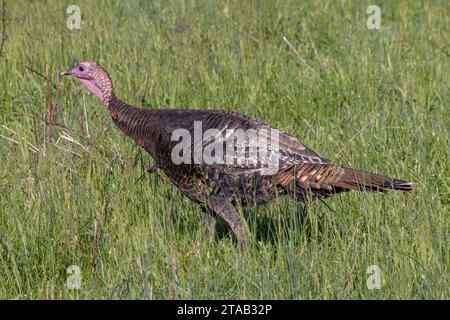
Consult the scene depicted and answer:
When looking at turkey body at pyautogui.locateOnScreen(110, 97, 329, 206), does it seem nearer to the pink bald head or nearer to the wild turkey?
the wild turkey

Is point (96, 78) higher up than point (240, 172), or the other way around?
point (96, 78)

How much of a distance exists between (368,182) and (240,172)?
656 millimetres

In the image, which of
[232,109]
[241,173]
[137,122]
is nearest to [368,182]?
[241,173]

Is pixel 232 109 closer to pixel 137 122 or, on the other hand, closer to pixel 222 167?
pixel 137 122

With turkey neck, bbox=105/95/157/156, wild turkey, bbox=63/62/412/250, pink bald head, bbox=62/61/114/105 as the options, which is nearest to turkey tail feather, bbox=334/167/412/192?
wild turkey, bbox=63/62/412/250

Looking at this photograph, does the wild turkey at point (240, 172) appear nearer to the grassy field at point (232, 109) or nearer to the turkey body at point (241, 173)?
the turkey body at point (241, 173)

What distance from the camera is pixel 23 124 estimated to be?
659 cm

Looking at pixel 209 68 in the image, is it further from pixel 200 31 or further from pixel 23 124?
pixel 23 124

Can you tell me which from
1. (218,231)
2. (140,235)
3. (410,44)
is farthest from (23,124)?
(410,44)

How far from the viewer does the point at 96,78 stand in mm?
5770

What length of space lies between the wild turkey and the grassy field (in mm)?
145

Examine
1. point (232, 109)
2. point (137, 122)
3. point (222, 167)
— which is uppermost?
point (232, 109)

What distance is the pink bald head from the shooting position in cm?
573

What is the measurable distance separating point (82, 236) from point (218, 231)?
92cm
